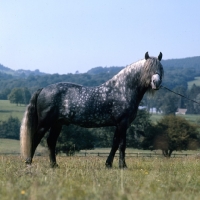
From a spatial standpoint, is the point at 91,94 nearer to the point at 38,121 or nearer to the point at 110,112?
the point at 110,112

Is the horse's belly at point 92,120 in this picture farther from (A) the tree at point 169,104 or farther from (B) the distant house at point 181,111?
(B) the distant house at point 181,111

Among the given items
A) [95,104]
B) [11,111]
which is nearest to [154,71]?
[95,104]

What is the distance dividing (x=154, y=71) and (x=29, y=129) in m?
3.24

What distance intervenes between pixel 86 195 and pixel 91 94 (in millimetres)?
5552

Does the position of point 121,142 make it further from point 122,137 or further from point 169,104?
point 169,104

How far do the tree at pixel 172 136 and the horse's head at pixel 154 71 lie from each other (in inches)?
2563

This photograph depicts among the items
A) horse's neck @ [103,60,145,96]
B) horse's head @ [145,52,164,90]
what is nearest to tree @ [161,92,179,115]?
horse's neck @ [103,60,145,96]

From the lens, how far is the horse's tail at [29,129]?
420 inches

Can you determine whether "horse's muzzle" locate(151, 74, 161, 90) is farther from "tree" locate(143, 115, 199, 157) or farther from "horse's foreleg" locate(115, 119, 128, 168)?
"tree" locate(143, 115, 199, 157)

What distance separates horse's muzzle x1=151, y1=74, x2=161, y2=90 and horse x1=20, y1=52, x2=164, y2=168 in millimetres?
48

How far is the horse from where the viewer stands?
423 inches

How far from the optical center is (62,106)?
426 inches

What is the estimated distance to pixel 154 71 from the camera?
10.6 metres

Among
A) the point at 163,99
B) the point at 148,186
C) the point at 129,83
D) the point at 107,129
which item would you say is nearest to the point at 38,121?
the point at 129,83
